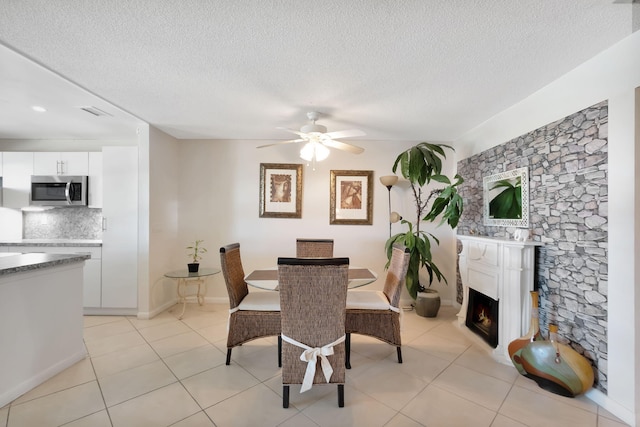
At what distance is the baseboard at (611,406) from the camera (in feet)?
5.18

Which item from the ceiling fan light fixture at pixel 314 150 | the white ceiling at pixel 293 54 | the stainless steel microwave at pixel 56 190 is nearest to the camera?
the white ceiling at pixel 293 54

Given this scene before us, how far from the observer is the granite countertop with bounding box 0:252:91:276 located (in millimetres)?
1742

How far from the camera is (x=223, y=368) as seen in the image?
2.18 metres

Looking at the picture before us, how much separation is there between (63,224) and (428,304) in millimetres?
5166

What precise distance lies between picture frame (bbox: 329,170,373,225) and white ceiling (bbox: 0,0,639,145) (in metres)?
1.04

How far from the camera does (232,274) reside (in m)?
2.25

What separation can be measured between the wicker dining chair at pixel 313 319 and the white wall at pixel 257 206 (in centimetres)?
215

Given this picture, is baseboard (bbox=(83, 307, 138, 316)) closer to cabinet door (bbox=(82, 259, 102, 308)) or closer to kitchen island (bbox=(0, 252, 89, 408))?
cabinet door (bbox=(82, 259, 102, 308))

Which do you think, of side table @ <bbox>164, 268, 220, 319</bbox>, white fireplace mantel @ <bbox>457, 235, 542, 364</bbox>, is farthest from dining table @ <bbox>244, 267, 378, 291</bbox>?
white fireplace mantel @ <bbox>457, 235, 542, 364</bbox>

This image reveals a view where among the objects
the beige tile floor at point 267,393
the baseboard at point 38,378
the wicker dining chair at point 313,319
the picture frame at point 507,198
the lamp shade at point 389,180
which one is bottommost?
the beige tile floor at point 267,393

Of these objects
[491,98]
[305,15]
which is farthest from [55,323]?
[491,98]

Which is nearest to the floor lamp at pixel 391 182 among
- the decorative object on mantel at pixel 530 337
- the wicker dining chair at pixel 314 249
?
the wicker dining chair at pixel 314 249

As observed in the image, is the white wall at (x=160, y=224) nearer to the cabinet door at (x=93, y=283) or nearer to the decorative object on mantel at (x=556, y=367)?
the cabinet door at (x=93, y=283)

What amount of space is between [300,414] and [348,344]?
0.74 meters
